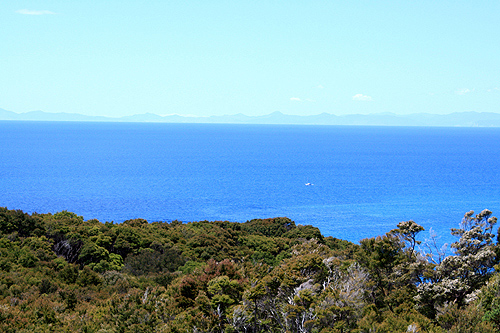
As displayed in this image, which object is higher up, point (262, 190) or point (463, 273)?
point (463, 273)

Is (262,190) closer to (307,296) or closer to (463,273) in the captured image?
(463,273)

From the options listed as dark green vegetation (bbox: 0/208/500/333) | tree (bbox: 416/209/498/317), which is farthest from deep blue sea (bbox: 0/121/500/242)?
tree (bbox: 416/209/498/317)

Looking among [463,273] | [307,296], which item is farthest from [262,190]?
[307,296]

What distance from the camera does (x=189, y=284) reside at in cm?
1412

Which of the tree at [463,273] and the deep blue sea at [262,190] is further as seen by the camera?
the deep blue sea at [262,190]

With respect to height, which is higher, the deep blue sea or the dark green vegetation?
the dark green vegetation

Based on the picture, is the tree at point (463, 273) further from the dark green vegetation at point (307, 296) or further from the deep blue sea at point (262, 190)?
the deep blue sea at point (262, 190)

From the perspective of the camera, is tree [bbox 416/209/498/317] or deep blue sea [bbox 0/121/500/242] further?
deep blue sea [bbox 0/121/500/242]

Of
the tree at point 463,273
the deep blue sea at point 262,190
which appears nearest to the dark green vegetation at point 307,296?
the tree at point 463,273

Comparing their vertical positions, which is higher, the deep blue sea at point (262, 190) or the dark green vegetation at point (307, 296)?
the dark green vegetation at point (307, 296)

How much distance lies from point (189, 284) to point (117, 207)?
155 feet

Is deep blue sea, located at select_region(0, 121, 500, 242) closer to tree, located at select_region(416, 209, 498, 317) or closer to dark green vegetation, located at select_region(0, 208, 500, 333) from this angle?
dark green vegetation, located at select_region(0, 208, 500, 333)

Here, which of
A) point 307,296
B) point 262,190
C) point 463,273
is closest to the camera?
point 307,296

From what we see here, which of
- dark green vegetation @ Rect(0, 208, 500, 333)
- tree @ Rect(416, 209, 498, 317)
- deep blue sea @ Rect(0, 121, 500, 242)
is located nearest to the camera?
dark green vegetation @ Rect(0, 208, 500, 333)
